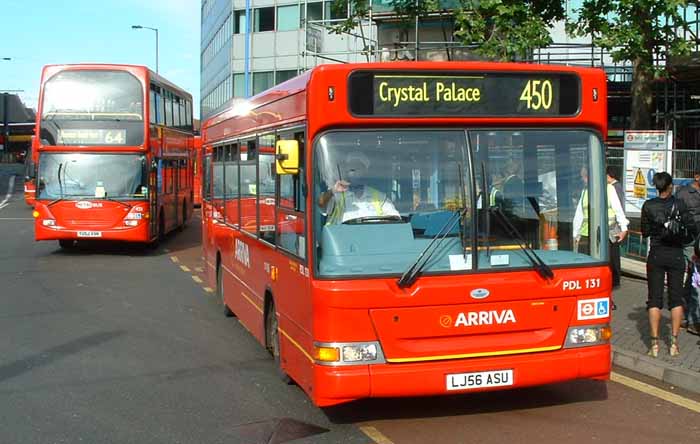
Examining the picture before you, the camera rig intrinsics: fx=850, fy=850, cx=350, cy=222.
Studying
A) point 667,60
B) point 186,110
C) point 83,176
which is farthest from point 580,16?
point 186,110

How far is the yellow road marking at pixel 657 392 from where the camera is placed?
6.66m

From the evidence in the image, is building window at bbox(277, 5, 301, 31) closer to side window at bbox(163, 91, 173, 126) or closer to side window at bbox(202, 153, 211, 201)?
side window at bbox(163, 91, 173, 126)

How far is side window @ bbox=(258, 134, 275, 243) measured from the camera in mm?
7156

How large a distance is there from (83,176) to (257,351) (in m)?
10.9

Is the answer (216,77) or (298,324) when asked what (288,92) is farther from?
(216,77)

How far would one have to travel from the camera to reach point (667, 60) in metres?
15.6

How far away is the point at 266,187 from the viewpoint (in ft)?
24.3

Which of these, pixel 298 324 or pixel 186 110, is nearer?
pixel 298 324

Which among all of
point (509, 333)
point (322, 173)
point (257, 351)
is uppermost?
point (322, 173)

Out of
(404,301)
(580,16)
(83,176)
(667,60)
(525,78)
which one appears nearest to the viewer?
(404,301)

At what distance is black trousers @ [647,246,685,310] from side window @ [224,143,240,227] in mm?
4296

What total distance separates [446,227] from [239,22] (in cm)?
4320

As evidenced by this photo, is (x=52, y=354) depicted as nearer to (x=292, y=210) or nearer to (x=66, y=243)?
(x=292, y=210)

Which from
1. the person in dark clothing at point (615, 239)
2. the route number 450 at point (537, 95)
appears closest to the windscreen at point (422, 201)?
the route number 450 at point (537, 95)
